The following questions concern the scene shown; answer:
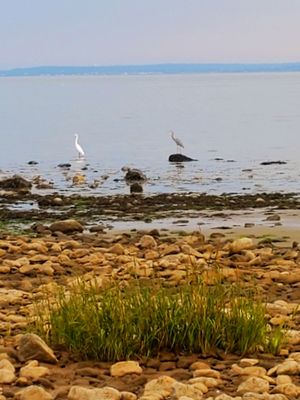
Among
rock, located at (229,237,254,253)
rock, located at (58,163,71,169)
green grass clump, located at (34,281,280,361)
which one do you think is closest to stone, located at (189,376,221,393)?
green grass clump, located at (34,281,280,361)

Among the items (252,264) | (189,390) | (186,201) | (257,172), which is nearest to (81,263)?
(252,264)

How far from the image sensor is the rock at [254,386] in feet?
18.8

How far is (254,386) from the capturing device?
18.9ft

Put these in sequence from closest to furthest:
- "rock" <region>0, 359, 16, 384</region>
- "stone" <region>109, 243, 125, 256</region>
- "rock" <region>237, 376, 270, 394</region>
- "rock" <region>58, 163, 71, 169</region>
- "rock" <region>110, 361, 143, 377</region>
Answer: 1. "rock" <region>237, 376, 270, 394</region>
2. "rock" <region>0, 359, 16, 384</region>
3. "rock" <region>110, 361, 143, 377</region>
4. "stone" <region>109, 243, 125, 256</region>
5. "rock" <region>58, 163, 71, 169</region>

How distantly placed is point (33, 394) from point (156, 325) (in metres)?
1.23

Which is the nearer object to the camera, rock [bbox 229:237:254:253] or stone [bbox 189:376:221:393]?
stone [bbox 189:376:221:393]

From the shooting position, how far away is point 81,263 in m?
11.0

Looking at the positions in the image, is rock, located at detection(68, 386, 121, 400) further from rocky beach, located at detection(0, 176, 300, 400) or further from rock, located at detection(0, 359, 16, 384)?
rock, located at detection(0, 359, 16, 384)

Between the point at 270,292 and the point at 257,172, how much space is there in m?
20.7

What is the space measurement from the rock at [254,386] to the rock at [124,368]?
809 mm

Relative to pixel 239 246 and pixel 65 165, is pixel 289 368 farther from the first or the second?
pixel 65 165

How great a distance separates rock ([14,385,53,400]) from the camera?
564 cm

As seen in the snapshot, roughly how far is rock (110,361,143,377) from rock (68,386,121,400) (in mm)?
497

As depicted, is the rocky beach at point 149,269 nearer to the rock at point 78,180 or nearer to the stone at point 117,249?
the stone at point 117,249
